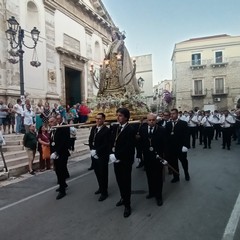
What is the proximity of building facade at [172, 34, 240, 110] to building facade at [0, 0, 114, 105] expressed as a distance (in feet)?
61.8

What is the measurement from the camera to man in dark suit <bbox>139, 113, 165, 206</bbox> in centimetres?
570

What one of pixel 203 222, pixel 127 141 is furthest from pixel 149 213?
pixel 127 141

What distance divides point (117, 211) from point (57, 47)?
1731 cm

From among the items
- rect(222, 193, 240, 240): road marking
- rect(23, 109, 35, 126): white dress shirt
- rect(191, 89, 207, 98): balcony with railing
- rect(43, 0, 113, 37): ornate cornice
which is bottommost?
rect(222, 193, 240, 240): road marking

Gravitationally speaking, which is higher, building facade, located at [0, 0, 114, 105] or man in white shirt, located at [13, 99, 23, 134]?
building facade, located at [0, 0, 114, 105]

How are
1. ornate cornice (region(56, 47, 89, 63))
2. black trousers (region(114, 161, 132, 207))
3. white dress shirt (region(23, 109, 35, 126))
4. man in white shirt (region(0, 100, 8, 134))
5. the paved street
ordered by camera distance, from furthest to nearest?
ornate cornice (region(56, 47, 89, 63))
man in white shirt (region(0, 100, 8, 134))
white dress shirt (region(23, 109, 35, 126))
black trousers (region(114, 161, 132, 207))
the paved street

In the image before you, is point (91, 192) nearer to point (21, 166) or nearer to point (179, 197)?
point (179, 197)

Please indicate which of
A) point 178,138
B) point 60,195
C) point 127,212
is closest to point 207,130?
point 178,138

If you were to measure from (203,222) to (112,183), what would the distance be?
329cm

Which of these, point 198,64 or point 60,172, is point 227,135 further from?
point 198,64

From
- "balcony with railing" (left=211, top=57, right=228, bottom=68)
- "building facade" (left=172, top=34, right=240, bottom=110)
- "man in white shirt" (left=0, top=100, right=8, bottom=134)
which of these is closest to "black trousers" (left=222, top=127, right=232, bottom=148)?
"man in white shirt" (left=0, top=100, right=8, bottom=134)

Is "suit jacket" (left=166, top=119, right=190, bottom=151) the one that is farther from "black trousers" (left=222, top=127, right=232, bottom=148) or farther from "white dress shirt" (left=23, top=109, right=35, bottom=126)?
"white dress shirt" (left=23, top=109, right=35, bottom=126)

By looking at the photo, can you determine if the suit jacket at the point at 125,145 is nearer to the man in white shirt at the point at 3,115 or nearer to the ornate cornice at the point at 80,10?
the man in white shirt at the point at 3,115

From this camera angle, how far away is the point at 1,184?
7.80 metres
